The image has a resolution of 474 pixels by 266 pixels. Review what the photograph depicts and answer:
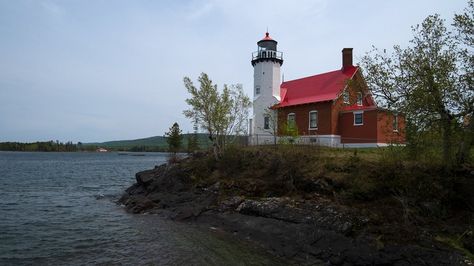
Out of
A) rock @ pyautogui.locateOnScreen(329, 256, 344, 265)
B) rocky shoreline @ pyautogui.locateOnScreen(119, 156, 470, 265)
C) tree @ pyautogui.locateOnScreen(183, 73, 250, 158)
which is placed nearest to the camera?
rocky shoreline @ pyautogui.locateOnScreen(119, 156, 470, 265)

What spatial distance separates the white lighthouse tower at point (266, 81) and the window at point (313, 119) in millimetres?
4783

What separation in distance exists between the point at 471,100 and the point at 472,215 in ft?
13.9

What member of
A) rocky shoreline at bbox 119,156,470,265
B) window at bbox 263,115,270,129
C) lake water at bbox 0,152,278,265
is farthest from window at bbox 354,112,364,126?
lake water at bbox 0,152,278,265

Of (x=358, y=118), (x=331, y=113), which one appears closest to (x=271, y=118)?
(x=331, y=113)

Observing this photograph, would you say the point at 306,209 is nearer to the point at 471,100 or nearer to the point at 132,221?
the point at 471,100

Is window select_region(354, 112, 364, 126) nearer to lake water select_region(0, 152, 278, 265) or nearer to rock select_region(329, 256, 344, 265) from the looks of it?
lake water select_region(0, 152, 278, 265)

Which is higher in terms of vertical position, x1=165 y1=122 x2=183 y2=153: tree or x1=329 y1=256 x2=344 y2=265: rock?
x1=165 y1=122 x2=183 y2=153: tree

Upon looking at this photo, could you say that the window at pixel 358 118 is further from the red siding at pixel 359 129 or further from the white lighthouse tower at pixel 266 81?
the white lighthouse tower at pixel 266 81

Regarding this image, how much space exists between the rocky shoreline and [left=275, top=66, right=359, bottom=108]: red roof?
16598mm

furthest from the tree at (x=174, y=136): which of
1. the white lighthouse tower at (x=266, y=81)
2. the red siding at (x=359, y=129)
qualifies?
the red siding at (x=359, y=129)

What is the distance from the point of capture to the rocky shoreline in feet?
37.7

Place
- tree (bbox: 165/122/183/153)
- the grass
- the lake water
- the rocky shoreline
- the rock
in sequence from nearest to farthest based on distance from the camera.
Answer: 1. the grass
2. the rocky shoreline
3. the rock
4. the lake water
5. tree (bbox: 165/122/183/153)

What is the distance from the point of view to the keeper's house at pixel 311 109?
31.5 metres

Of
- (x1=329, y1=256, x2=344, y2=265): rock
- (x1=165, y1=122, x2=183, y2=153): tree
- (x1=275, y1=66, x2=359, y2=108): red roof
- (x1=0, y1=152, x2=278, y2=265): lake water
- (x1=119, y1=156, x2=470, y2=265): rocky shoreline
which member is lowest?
(x1=0, y1=152, x2=278, y2=265): lake water
